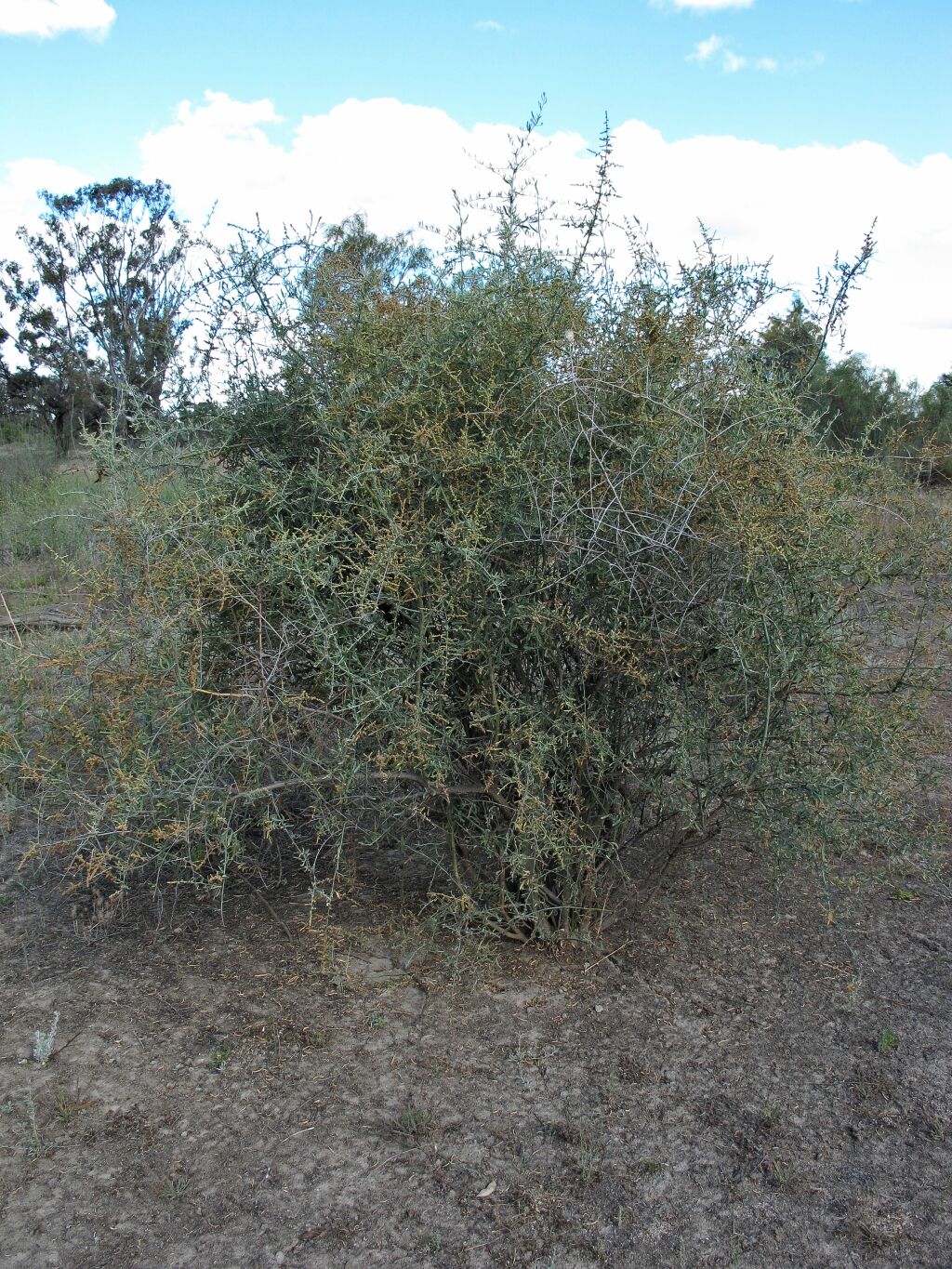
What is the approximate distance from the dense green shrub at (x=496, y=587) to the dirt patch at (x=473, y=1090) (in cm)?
44

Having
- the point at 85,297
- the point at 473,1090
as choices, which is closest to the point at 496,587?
the point at 473,1090

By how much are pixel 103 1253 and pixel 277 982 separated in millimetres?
1103

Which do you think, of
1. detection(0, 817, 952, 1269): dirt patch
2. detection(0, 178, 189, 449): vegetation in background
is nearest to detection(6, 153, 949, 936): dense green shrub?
detection(0, 817, 952, 1269): dirt patch

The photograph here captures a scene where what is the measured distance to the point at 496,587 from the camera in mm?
2912

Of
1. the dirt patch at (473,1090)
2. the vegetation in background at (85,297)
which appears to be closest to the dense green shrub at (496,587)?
the dirt patch at (473,1090)

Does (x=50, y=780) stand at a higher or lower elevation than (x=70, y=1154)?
higher

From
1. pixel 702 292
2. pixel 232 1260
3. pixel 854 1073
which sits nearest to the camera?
pixel 232 1260

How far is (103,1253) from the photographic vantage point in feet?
7.98

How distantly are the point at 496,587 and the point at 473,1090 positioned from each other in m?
1.39

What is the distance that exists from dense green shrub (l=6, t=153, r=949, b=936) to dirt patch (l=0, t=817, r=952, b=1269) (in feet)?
1.44

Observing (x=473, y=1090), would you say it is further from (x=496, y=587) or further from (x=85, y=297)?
(x=85, y=297)

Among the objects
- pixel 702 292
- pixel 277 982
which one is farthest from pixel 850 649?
pixel 277 982

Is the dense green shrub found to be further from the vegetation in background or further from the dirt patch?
the vegetation in background

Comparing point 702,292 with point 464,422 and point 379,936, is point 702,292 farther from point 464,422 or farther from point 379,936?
point 379,936
